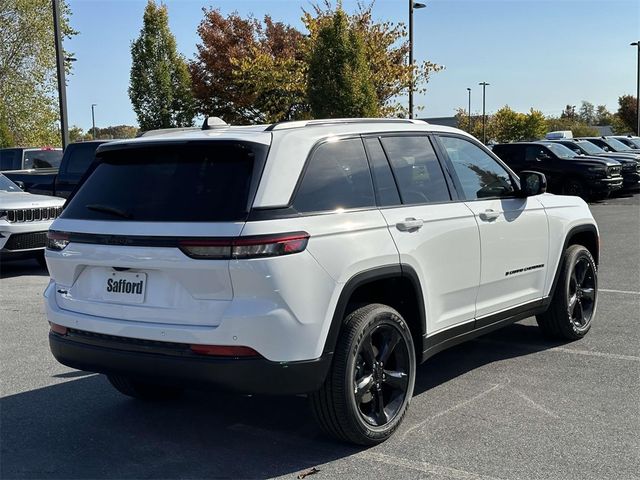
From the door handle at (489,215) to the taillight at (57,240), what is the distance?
2.73 m

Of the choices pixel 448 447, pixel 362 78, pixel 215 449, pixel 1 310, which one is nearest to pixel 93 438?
pixel 215 449

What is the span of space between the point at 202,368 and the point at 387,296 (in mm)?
1321

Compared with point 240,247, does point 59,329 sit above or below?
below

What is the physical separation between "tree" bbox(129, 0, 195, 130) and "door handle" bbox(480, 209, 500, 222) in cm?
2860

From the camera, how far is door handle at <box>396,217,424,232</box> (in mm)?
4359

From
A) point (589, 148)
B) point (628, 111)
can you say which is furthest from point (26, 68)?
point (628, 111)

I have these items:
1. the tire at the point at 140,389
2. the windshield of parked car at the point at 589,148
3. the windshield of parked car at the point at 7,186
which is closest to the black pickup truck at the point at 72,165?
the windshield of parked car at the point at 7,186

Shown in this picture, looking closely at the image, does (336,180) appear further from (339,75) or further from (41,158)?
(41,158)

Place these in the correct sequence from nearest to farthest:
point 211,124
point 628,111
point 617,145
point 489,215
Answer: point 211,124, point 489,215, point 617,145, point 628,111

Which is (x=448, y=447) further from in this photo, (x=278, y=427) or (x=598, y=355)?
(x=598, y=355)

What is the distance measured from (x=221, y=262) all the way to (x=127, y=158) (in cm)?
110

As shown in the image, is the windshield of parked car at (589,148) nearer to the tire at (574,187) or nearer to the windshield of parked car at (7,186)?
the tire at (574,187)

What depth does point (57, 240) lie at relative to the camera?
4.25m

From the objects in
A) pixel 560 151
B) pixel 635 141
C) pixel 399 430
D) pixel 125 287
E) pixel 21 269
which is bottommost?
pixel 21 269
